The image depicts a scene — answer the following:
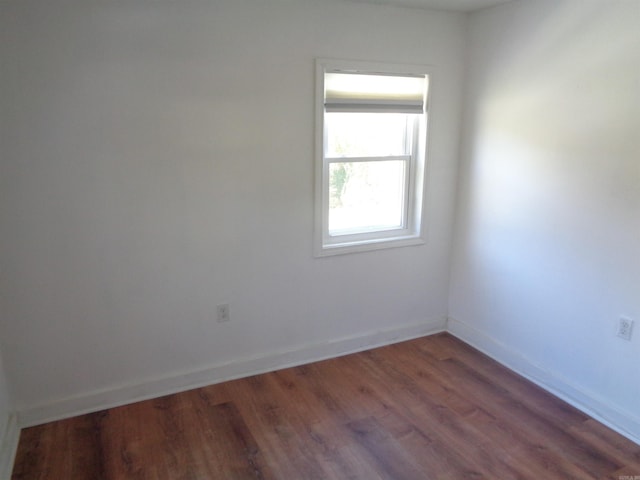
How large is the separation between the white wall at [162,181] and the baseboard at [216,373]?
2 centimetres

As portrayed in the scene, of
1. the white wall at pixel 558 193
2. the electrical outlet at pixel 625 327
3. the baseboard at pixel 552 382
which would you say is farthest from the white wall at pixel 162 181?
the electrical outlet at pixel 625 327

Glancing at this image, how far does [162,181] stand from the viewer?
246 centimetres

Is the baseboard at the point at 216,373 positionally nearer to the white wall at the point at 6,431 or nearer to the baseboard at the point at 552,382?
the white wall at the point at 6,431

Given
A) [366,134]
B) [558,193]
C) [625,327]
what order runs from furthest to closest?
1. [366,134]
2. [558,193]
3. [625,327]

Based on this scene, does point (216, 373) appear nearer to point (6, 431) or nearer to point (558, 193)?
point (6, 431)

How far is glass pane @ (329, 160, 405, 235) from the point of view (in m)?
3.04

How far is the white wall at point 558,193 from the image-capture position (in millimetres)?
2277

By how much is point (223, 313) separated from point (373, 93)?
1688mm

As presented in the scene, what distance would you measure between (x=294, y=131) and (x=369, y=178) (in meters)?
0.70

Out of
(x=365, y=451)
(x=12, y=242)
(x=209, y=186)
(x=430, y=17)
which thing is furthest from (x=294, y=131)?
(x=365, y=451)

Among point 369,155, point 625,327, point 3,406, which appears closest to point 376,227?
point 369,155

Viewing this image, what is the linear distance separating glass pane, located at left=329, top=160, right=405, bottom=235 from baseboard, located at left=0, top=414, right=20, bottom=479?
206 centimetres

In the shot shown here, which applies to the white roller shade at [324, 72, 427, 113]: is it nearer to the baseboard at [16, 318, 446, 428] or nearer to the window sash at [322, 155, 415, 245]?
the window sash at [322, 155, 415, 245]

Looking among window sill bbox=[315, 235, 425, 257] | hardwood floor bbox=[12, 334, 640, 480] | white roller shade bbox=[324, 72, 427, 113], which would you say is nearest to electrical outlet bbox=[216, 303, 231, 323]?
hardwood floor bbox=[12, 334, 640, 480]
